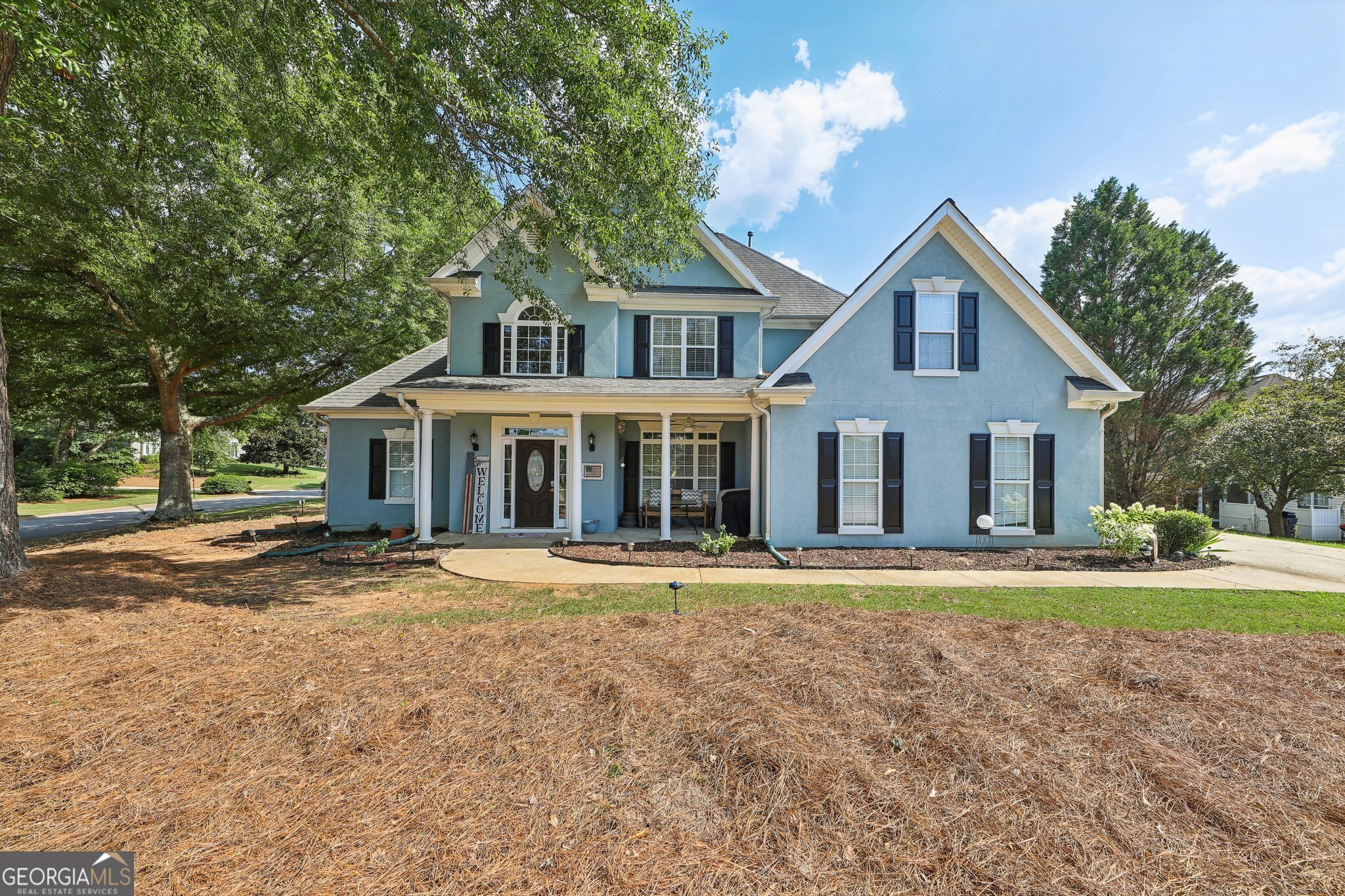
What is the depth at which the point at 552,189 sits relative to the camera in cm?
791

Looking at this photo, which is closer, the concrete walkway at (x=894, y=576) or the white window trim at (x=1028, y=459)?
the concrete walkway at (x=894, y=576)

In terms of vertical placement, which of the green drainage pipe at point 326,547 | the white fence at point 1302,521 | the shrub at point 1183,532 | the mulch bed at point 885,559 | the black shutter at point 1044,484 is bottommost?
the white fence at point 1302,521

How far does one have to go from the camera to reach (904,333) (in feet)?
35.2

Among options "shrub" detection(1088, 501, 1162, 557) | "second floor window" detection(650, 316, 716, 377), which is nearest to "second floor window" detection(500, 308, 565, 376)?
"second floor window" detection(650, 316, 716, 377)

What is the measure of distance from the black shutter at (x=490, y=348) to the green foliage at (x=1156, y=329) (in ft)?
79.6

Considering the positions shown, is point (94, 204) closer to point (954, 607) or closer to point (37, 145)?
point (37, 145)

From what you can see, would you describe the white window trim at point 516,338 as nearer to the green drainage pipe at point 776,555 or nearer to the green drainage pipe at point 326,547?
the green drainage pipe at point 326,547

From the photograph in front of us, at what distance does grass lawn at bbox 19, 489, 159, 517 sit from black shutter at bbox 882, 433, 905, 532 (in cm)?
2811

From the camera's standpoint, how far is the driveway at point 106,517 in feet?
46.6

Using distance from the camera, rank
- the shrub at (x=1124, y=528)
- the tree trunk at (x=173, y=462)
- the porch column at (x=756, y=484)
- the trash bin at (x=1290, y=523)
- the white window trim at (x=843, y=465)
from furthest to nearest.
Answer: the trash bin at (x=1290, y=523) < the tree trunk at (x=173, y=462) < the porch column at (x=756, y=484) < the white window trim at (x=843, y=465) < the shrub at (x=1124, y=528)

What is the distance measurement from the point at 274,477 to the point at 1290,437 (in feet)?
199

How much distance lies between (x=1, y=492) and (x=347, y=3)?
27.9 ft

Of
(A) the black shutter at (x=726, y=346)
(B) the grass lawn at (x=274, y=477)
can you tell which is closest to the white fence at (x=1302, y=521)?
(A) the black shutter at (x=726, y=346)

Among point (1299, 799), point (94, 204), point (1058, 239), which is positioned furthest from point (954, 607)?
point (1058, 239)
